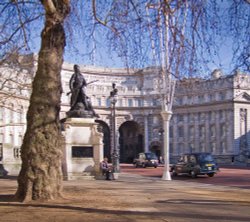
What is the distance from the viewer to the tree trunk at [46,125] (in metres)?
11.3

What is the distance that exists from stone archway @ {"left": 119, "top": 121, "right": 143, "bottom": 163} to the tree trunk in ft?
299

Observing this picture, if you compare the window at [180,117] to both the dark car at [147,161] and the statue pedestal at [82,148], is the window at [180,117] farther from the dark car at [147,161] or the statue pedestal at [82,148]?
the statue pedestal at [82,148]

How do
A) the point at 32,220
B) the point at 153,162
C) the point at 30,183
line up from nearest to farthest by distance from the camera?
the point at 32,220 → the point at 30,183 → the point at 153,162

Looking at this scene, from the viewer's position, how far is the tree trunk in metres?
11.3

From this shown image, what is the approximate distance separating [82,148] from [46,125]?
45.7ft

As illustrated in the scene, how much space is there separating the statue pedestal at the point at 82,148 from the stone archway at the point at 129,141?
77211 millimetres

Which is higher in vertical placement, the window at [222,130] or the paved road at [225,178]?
the window at [222,130]

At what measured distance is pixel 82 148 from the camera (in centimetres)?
2538

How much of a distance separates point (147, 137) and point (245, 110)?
24.7 meters

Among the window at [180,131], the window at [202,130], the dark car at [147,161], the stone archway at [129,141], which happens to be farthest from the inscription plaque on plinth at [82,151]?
the stone archway at [129,141]

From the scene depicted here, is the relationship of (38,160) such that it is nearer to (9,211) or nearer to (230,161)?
(9,211)

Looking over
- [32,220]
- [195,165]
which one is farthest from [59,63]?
[195,165]

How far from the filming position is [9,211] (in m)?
9.60

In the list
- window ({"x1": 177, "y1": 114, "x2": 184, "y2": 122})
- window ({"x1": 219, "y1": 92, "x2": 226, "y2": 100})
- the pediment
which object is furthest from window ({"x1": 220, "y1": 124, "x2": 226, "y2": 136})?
window ({"x1": 177, "y1": 114, "x2": 184, "y2": 122})
